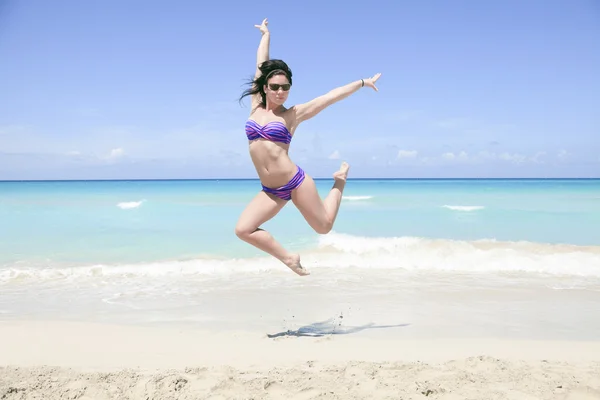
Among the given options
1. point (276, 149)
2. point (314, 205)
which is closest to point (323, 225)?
point (314, 205)

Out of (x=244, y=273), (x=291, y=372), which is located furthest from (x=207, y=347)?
(x=244, y=273)

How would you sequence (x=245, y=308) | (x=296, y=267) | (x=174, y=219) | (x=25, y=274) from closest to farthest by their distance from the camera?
(x=296, y=267) < (x=245, y=308) < (x=25, y=274) < (x=174, y=219)

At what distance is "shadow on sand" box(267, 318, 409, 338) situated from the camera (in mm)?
6688

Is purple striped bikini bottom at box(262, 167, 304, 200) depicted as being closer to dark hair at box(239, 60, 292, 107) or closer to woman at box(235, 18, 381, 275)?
woman at box(235, 18, 381, 275)

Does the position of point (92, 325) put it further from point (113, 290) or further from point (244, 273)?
point (244, 273)

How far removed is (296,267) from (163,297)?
14.1ft

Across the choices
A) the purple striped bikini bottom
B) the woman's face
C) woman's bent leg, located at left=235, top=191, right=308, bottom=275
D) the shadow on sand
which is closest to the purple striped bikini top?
the woman's face

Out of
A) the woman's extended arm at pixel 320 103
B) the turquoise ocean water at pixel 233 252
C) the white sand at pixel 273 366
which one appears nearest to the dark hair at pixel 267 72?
the woman's extended arm at pixel 320 103

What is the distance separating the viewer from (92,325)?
275 inches

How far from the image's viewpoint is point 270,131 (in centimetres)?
491

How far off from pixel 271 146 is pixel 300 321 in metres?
3.25

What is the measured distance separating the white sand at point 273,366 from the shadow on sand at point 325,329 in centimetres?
25

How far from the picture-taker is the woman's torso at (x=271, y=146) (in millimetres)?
4930

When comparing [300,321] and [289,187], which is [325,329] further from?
[289,187]
